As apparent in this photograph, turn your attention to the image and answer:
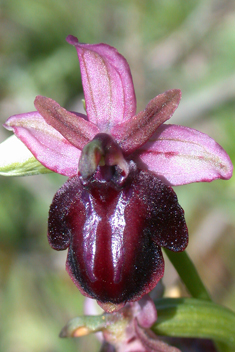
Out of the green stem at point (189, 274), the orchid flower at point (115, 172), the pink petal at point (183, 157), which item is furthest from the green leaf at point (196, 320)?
the pink petal at point (183, 157)

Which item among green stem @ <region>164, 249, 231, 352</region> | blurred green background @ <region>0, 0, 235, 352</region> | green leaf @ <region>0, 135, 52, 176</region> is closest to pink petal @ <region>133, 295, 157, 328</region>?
green stem @ <region>164, 249, 231, 352</region>

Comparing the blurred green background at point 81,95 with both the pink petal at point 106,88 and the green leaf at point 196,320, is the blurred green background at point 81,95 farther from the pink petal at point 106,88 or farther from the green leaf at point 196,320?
the pink petal at point 106,88

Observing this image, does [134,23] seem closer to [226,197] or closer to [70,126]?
[226,197]

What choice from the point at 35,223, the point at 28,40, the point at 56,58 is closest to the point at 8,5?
the point at 28,40

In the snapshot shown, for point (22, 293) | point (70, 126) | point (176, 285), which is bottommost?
point (22, 293)

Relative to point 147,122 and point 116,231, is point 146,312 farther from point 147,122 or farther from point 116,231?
point 147,122

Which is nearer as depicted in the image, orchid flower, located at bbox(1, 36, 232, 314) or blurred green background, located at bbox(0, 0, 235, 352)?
orchid flower, located at bbox(1, 36, 232, 314)

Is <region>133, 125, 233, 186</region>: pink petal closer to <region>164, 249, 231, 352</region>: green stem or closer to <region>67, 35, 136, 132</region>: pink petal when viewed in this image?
<region>67, 35, 136, 132</region>: pink petal

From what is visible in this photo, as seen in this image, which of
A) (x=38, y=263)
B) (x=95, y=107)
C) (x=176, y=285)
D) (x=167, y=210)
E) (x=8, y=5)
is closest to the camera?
(x=167, y=210)

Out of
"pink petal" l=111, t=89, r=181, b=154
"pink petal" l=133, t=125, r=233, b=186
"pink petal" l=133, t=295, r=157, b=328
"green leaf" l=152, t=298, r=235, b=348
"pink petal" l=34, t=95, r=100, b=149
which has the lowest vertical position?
"green leaf" l=152, t=298, r=235, b=348
